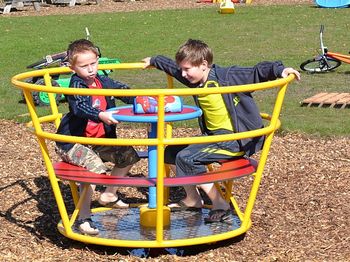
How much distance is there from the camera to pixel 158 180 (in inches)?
162

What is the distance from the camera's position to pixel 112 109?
471 centimetres

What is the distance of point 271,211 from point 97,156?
1396 millimetres

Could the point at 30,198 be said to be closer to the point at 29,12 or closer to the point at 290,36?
the point at 290,36

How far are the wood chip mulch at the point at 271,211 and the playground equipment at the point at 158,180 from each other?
0.13 metres

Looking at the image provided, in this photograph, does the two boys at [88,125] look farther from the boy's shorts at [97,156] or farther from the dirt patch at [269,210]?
the dirt patch at [269,210]

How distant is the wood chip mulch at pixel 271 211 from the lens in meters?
4.57

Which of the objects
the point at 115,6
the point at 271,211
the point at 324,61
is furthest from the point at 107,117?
the point at 115,6

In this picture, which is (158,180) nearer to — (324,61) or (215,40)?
(324,61)

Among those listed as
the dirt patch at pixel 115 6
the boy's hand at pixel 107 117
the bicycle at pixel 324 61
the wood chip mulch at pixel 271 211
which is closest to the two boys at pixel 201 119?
the boy's hand at pixel 107 117

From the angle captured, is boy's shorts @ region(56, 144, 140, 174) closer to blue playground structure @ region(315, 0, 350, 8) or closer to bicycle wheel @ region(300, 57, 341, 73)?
bicycle wheel @ region(300, 57, 341, 73)

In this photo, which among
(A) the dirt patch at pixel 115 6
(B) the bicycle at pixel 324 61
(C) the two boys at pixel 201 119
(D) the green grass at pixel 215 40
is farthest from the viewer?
(A) the dirt patch at pixel 115 6

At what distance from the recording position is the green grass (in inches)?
375

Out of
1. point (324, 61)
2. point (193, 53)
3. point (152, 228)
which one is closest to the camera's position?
point (193, 53)

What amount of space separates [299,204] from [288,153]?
4.71ft
